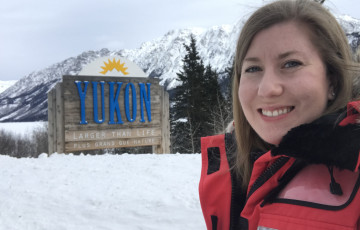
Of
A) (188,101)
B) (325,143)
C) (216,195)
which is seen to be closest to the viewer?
(325,143)

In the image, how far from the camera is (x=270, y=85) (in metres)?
1.16

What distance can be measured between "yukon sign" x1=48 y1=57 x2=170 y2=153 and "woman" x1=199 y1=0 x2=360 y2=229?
20.0 feet

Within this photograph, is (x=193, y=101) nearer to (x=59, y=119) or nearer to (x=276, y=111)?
(x=59, y=119)

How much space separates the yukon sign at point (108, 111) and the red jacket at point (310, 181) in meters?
6.32

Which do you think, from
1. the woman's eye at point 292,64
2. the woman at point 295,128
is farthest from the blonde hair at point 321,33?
the woman's eye at point 292,64

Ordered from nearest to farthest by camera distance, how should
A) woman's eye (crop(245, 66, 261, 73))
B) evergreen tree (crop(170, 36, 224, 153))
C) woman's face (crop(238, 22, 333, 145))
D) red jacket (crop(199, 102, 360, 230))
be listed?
red jacket (crop(199, 102, 360, 230)) → woman's face (crop(238, 22, 333, 145)) → woman's eye (crop(245, 66, 261, 73)) → evergreen tree (crop(170, 36, 224, 153))

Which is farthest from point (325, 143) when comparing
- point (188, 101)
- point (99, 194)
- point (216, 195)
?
point (188, 101)

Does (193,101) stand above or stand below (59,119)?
above

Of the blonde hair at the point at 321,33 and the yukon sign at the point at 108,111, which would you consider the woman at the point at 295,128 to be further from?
the yukon sign at the point at 108,111

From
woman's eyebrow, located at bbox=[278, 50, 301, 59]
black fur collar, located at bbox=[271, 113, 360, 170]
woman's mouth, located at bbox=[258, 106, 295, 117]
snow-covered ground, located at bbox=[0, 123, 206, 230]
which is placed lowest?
snow-covered ground, located at bbox=[0, 123, 206, 230]

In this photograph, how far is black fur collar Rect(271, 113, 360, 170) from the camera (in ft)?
3.00

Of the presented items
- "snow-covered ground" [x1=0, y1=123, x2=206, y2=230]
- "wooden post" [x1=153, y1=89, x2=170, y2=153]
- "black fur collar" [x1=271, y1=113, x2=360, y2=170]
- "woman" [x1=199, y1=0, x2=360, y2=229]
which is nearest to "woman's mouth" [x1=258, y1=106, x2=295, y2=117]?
"woman" [x1=199, y1=0, x2=360, y2=229]

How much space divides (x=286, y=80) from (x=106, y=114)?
661 centimetres

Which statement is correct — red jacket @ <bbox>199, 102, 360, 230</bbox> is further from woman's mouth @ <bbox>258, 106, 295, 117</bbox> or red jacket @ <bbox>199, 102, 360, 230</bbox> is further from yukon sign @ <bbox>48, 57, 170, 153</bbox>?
yukon sign @ <bbox>48, 57, 170, 153</bbox>
